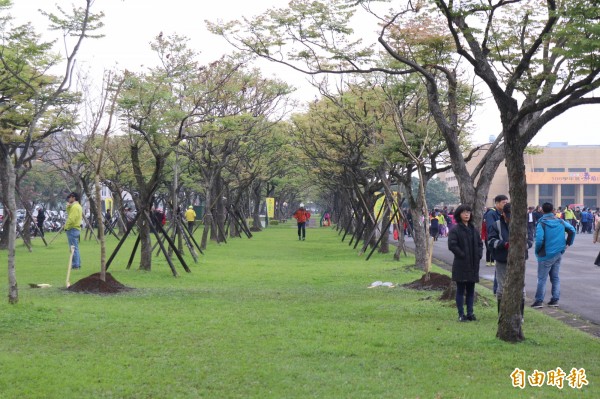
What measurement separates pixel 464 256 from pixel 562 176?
78.0 metres

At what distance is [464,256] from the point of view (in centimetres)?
1077

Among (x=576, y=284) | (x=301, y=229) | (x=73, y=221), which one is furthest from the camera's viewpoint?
(x=301, y=229)

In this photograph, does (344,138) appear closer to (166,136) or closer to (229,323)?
(166,136)

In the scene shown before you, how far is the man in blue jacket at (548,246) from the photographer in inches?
521

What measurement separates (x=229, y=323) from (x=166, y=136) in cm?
1049

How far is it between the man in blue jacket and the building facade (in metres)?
71.2

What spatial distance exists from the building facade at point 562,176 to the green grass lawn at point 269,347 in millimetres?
72495

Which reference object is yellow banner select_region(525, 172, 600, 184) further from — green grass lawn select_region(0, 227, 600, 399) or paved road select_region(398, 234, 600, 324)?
green grass lawn select_region(0, 227, 600, 399)

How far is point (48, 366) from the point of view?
297 inches

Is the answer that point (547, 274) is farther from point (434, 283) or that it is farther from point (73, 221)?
point (73, 221)

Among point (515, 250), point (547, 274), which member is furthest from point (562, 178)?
point (515, 250)

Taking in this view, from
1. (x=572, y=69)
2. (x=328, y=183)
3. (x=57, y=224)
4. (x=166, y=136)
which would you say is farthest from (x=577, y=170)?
(x=572, y=69)

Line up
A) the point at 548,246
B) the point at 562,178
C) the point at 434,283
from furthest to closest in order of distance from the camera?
the point at 562,178 → the point at 434,283 → the point at 548,246

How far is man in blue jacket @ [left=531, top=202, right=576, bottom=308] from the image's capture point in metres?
13.2
